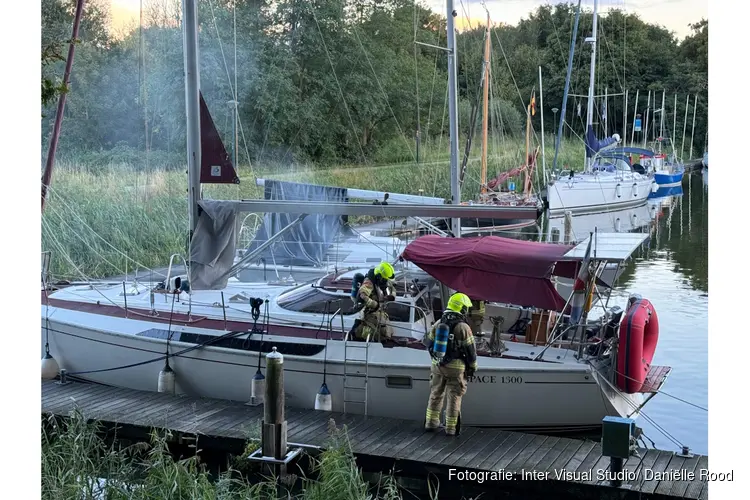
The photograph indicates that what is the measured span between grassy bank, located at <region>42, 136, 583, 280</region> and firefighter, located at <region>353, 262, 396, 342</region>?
23.1 feet

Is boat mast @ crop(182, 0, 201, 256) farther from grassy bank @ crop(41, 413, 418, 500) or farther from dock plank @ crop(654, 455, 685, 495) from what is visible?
dock plank @ crop(654, 455, 685, 495)

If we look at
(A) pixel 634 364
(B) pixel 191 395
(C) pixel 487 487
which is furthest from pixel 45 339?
(A) pixel 634 364

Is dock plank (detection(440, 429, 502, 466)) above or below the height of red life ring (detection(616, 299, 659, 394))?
below

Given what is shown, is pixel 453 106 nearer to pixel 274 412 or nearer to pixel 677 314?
pixel 274 412

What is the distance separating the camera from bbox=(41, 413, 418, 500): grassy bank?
6332mm

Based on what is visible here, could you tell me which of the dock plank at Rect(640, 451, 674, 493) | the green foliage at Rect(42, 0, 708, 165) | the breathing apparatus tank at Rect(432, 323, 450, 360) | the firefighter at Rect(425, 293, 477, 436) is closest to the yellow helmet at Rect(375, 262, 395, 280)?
the firefighter at Rect(425, 293, 477, 436)

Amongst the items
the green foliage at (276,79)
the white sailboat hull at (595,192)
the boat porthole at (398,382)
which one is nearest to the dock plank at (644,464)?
the boat porthole at (398,382)

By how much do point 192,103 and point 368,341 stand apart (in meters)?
3.27

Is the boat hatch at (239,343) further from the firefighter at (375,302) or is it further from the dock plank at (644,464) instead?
the dock plank at (644,464)

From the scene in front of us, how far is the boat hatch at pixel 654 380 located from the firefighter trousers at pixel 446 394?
1.98 m

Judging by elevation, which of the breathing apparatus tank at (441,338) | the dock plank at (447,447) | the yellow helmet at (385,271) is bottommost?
the dock plank at (447,447)

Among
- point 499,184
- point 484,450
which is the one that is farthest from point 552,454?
point 499,184

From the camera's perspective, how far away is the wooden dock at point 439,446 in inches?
276
